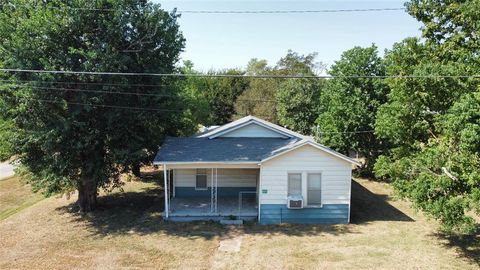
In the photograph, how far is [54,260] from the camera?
11.8 metres

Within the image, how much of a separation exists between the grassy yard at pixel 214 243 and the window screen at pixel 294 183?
1.42 m

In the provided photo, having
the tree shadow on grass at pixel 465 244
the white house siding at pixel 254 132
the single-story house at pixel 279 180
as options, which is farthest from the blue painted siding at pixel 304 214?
the white house siding at pixel 254 132

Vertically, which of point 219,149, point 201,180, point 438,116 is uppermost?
point 438,116

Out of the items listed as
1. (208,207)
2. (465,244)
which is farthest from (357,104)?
(208,207)

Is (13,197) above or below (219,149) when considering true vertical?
below

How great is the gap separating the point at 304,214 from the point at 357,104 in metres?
11.3

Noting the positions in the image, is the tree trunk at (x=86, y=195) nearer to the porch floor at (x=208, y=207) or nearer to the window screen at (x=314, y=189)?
the porch floor at (x=208, y=207)

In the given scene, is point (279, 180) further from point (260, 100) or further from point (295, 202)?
point (260, 100)

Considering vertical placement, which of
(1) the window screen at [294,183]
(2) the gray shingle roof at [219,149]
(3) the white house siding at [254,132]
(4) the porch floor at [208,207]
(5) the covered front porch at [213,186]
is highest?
(3) the white house siding at [254,132]

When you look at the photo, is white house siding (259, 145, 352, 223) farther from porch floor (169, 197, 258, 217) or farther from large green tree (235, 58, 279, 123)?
large green tree (235, 58, 279, 123)

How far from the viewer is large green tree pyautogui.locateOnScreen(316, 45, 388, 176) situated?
→ 2392 cm

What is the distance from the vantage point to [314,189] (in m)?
15.4

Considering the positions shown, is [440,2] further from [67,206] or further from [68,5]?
[67,206]

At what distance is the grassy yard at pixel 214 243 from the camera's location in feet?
38.1
